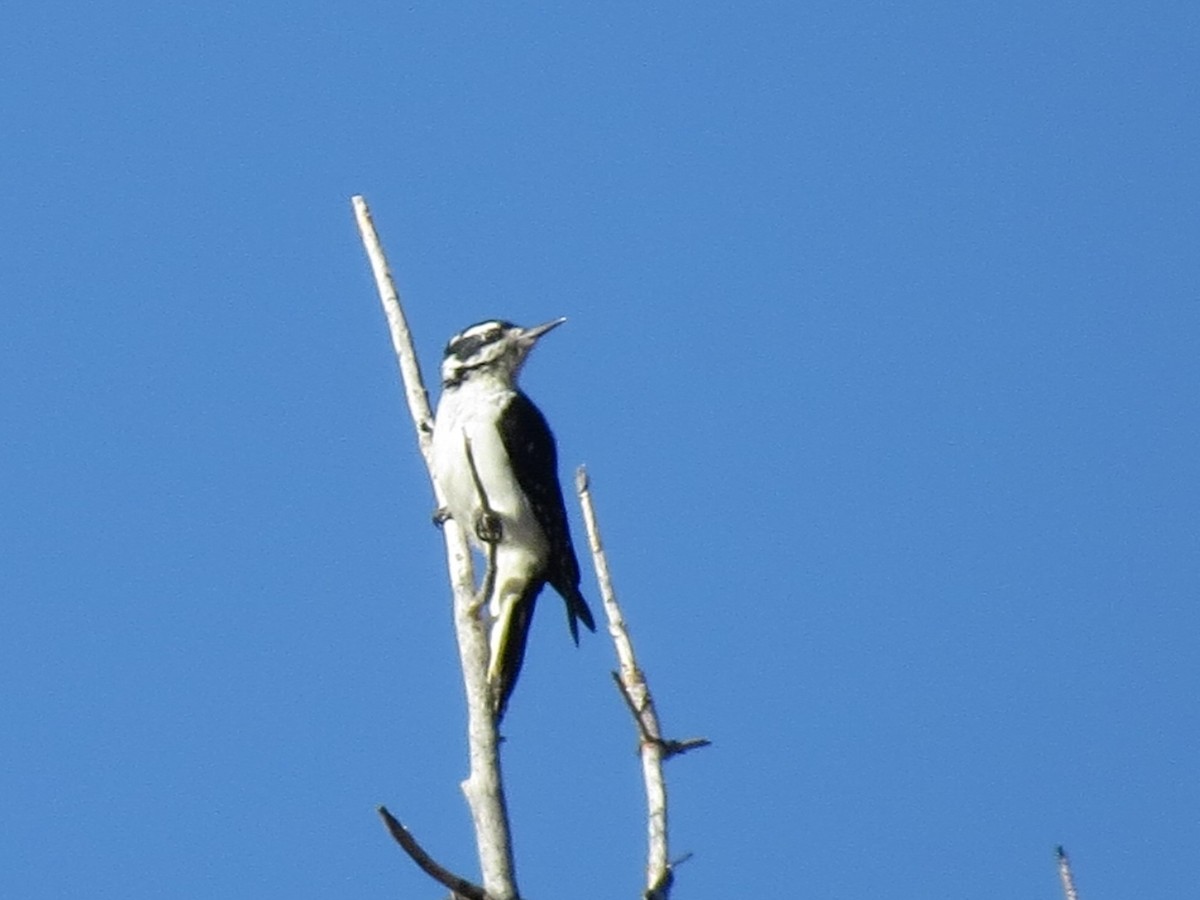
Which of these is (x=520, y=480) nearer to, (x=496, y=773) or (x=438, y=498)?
(x=438, y=498)

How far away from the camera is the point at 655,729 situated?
572 cm

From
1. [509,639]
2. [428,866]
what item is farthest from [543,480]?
[428,866]

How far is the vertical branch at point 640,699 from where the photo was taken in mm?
5332

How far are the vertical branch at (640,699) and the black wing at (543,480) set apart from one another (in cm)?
454

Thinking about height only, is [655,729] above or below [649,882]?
above

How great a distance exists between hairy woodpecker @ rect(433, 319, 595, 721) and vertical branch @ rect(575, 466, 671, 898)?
384 centimetres

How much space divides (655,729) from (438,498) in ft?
3.36

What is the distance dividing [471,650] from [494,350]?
20.0 ft

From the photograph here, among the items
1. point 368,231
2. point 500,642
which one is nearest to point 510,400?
point 500,642

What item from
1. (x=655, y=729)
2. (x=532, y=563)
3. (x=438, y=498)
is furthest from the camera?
(x=532, y=563)

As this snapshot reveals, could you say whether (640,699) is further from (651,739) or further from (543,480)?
(543,480)

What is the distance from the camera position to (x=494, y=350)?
1148cm

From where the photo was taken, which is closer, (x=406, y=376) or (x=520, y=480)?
(x=406, y=376)

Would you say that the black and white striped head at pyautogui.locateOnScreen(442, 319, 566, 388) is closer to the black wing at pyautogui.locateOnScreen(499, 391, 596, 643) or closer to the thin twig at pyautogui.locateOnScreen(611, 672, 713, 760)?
the black wing at pyautogui.locateOnScreen(499, 391, 596, 643)
